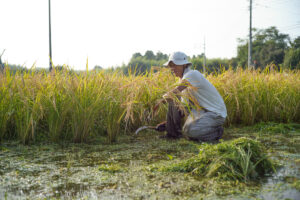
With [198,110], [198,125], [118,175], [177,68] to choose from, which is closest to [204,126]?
[198,125]

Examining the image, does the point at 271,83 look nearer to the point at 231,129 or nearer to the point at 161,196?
the point at 231,129

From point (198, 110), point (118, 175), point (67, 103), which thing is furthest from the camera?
point (198, 110)

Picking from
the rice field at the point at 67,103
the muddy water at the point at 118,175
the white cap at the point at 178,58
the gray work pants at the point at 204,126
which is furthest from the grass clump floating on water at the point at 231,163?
the white cap at the point at 178,58

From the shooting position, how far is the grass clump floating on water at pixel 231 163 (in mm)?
2008

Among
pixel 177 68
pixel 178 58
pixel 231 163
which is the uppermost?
pixel 178 58

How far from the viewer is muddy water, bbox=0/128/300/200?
5.85ft

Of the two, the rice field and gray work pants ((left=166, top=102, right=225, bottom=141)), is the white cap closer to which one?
the rice field

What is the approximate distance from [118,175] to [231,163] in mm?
835

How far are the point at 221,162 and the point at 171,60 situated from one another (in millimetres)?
1667

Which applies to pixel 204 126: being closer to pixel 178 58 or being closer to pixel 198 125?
pixel 198 125

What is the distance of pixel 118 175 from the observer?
7.10 feet

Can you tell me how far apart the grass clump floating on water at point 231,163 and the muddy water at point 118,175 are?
8 centimetres

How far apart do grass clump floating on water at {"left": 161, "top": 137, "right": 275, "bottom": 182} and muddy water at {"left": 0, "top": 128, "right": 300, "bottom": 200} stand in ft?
0.26

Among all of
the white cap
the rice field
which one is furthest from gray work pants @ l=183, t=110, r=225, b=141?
the white cap
